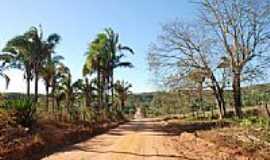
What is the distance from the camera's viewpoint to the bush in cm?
2016

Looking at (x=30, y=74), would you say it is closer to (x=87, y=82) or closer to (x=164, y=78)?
(x=164, y=78)

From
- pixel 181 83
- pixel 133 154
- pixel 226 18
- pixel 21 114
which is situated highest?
pixel 226 18

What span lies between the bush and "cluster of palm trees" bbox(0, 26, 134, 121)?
6.72 metres

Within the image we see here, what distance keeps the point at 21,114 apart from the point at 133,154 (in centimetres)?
838

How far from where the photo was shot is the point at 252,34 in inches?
1155

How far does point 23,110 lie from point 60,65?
1027 inches

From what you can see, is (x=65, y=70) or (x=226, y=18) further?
(x=65, y=70)

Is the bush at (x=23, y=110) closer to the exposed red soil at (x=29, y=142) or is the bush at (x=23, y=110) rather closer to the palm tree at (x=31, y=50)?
the exposed red soil at (x=29, y=142)

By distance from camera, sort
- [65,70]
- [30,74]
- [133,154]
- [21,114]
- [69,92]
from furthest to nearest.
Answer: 1. [69,92]
2. [65,70]
3. [30,74]
4. [21,114]
5. [133,154]

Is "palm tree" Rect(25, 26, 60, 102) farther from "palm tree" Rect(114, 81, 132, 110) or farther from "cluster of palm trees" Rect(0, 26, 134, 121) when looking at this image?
"palm tree" Rect(114, 81, 132, 110)

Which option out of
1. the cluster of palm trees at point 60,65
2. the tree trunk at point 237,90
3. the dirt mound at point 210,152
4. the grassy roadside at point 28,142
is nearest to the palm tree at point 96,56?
the cluster of palm trees at point 60,65

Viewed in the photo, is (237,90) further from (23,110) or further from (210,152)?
(23,110)

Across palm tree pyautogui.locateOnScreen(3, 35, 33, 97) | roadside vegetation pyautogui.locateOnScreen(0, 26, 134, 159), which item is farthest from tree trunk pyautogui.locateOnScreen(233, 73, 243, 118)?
palm tree pyautogui.locateOnScreen(3, 35, 33, 97)

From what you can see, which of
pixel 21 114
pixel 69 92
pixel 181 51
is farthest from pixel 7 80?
pixel 69 92
